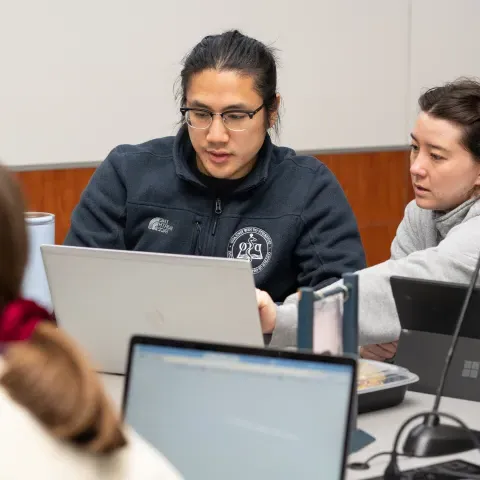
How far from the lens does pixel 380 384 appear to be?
69.9 inches

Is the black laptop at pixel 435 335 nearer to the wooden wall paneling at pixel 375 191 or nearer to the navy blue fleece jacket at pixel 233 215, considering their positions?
the navy blue fleece jacket at pixel 233 215

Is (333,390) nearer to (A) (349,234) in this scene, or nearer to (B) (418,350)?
(B) (418,350)

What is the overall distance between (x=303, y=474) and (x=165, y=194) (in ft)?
4.27

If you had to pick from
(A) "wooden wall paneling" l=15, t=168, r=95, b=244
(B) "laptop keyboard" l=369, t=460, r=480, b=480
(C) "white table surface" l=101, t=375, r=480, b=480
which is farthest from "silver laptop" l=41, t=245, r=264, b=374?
(A) "wooden wall paneling" l=15, t=168, r=95, b=244

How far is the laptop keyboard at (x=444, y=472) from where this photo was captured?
1.45 metres

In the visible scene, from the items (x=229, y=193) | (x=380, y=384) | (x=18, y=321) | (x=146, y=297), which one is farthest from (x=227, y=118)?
(x=18, y=321)

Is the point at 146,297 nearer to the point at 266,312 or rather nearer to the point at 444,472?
the point at 266,312

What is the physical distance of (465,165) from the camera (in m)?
2.27

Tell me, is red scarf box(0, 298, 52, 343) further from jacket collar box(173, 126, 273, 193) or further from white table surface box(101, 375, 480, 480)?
jacket collar box(173, 126, 273, 193)

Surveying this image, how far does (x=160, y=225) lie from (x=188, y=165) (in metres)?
0.16

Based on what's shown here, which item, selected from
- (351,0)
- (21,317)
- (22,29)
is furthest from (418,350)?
(351,0)

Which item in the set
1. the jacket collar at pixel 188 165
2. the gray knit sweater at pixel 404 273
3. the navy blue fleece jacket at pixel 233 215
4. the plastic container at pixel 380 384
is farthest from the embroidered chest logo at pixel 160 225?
the plastic container at pixel 380 384

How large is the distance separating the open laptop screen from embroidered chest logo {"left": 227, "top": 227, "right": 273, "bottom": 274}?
3.58ft

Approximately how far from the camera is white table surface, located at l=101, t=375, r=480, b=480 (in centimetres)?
151
